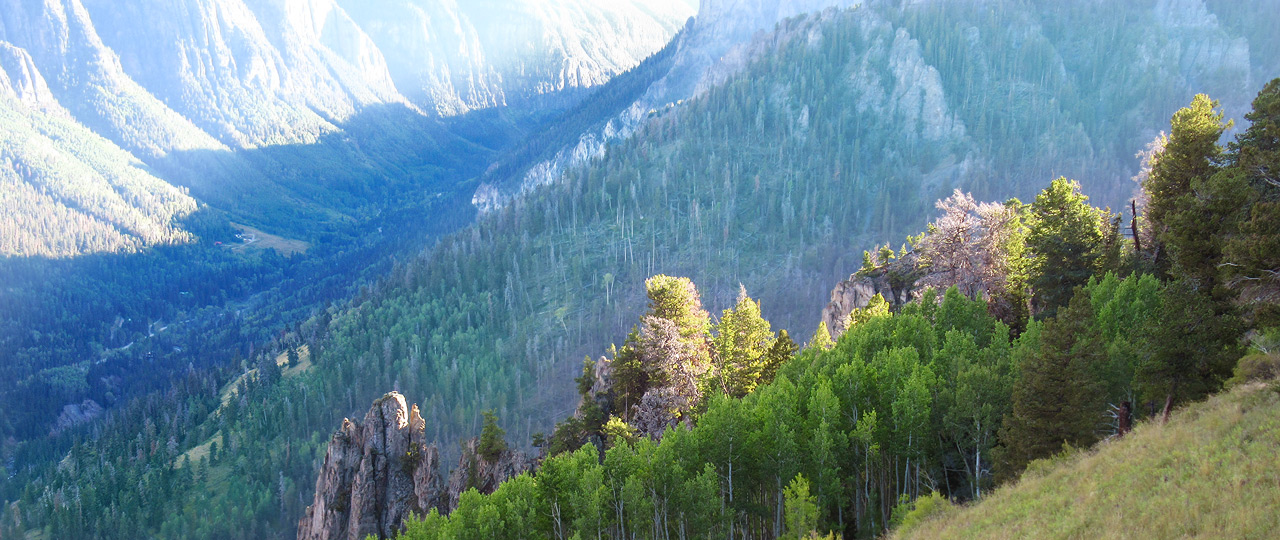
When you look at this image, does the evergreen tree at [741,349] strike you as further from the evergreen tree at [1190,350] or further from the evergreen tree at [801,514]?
the evergreen tree at [1190,350]

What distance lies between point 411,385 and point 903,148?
130 metres

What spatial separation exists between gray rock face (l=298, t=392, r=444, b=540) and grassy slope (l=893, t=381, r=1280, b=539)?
181ft

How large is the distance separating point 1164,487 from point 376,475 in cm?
6837

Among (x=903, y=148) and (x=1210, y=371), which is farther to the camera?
(x=903, y=148)

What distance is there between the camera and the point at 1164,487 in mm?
24094

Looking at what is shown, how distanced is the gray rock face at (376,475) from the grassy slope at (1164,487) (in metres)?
55.3

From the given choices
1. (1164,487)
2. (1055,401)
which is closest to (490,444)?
(1055,401)

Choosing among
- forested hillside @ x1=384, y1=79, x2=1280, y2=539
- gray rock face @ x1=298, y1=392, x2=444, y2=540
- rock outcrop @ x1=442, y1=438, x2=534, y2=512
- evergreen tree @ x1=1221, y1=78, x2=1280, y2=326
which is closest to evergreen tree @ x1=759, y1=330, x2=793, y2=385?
forested hillside @ x1=384, y1=79, x2=1280, y2=539

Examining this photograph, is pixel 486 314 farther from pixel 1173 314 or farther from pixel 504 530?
pixel 1173 314

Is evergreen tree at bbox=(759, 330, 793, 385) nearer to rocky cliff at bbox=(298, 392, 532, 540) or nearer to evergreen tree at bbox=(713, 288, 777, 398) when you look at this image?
evergreen tree at bbox=(713, 288, 777, 398)

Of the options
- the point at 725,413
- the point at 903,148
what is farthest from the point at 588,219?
the point at 725,413

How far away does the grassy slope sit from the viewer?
21.2m

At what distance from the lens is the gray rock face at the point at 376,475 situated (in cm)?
7356

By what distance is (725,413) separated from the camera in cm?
4469
